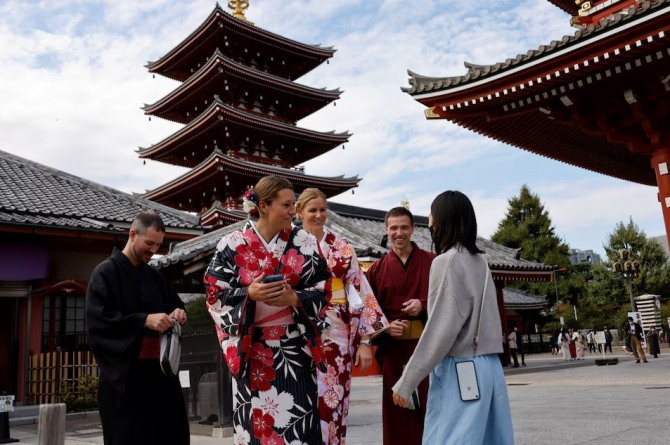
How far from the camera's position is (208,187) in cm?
2559

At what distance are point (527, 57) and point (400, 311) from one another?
6.35m

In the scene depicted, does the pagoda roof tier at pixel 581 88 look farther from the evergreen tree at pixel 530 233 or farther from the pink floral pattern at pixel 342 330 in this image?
the evergreen tree at pixel 530 233

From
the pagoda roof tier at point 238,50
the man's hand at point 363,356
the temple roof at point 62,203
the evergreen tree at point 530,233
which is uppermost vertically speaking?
the pagoda roof tier at point 238,50

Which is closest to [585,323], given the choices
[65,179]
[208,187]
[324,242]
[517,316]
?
[517,316]

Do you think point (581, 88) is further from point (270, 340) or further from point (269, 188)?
Result: point (270, 340)

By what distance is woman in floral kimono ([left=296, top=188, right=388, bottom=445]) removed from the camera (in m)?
3.53

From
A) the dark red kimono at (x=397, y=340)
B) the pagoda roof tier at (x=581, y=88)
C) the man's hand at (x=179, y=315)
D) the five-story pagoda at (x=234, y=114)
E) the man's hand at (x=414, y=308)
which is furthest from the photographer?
the five-story pagoda at (x=234, y=114)

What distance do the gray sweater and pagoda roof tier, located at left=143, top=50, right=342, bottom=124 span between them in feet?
73.3

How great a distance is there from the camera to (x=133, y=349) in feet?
10.6

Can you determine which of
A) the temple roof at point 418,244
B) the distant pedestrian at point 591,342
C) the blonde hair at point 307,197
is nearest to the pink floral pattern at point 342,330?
the blonde hair at point 307,197

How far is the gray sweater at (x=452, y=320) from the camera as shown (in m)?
2.63

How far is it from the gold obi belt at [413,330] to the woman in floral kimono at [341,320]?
0.15 meters

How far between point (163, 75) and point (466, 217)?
28580 mm

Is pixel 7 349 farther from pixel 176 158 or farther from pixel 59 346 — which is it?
pixel 176 158
